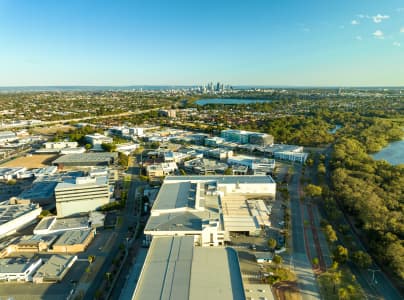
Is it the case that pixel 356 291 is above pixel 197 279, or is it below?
below

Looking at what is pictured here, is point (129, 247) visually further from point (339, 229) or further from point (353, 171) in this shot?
point (353, 171)

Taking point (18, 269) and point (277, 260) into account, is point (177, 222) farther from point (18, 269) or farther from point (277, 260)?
point (18, 269)

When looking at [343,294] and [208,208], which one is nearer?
[343,294]

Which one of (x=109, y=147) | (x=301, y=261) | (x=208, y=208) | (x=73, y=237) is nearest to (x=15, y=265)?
(x=73, y=237)

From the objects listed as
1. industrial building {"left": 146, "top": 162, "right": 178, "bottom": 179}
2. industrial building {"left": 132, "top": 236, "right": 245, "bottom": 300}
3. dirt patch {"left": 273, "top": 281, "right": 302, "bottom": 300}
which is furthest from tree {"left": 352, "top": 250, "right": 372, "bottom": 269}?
industrial building {"left": 146, "top": 162, "right": 178, "bottom": 179}

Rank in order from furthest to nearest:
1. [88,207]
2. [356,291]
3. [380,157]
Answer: [380,157]
[88,207]
[356,291]

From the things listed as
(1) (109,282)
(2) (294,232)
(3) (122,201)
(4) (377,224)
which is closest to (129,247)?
(1) (109,282)

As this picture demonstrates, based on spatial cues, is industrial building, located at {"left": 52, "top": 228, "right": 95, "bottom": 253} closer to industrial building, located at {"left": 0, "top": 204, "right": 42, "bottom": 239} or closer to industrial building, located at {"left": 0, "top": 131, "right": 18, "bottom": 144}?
industrial building, located at {"left": 0, "top": 204, "right": 42, "bottom": 239}

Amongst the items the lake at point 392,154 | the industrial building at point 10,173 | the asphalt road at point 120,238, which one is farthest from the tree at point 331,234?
the industrial building at point 10,173
